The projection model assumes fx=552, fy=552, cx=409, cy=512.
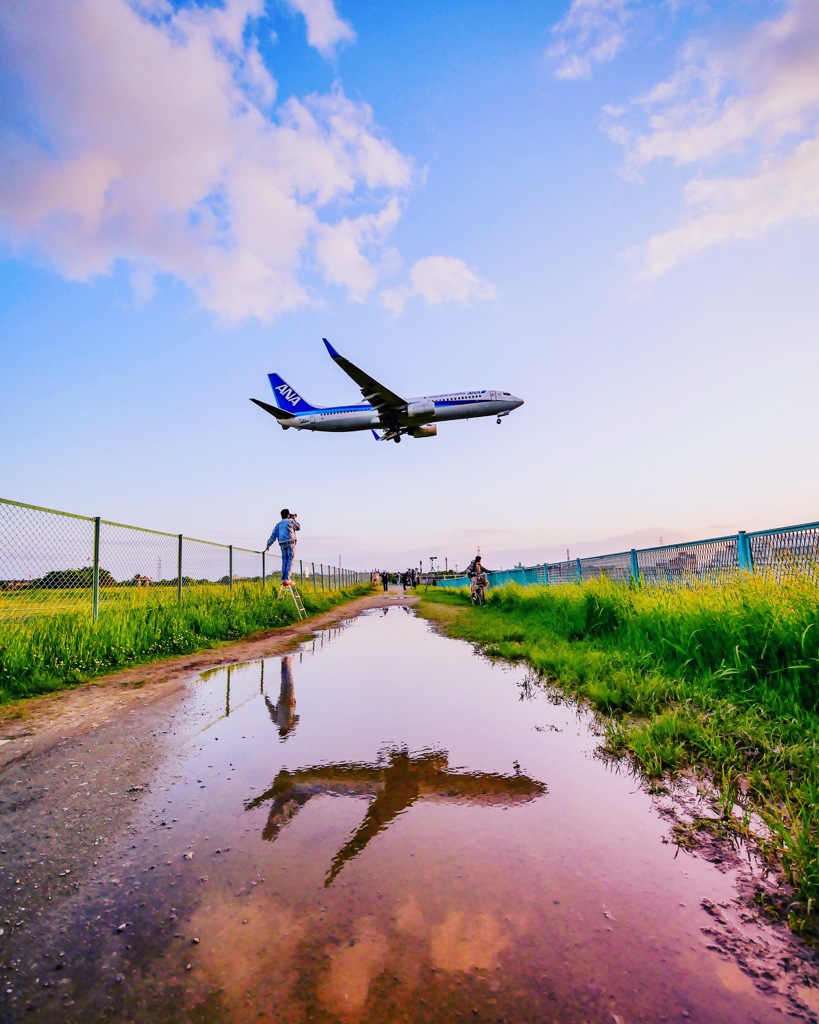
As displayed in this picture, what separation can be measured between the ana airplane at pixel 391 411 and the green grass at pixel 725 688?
21.4 metres

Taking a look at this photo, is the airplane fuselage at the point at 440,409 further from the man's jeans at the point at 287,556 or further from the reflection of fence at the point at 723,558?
the reflection of fence at the point at 723,558

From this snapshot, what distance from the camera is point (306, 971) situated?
4.75 ft

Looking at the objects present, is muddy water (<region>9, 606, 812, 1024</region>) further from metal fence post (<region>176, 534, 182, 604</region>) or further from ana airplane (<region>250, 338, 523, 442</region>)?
ana airplane (<region>250, 338, 523, 442</region>)

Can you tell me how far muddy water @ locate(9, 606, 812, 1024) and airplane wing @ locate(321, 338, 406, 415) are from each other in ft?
78.2

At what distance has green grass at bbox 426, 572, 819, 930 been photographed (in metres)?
2.42

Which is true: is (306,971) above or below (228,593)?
below

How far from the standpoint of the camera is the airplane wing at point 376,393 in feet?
85.7

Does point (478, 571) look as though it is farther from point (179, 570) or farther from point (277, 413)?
point (277, 413)

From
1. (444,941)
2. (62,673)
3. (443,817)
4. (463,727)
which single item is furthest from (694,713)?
(62,673)

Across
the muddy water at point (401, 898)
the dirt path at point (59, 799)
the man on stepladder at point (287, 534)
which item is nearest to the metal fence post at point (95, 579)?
the dirt path at point (59, 799)

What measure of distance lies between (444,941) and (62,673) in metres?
5.47

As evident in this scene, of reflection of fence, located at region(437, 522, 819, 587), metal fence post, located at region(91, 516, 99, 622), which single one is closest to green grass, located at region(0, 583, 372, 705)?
metal fence post, located at region(91, 516, 99, 622)

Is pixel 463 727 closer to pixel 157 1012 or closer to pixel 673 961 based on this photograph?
pixel 673 961

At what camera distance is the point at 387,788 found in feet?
9.00
